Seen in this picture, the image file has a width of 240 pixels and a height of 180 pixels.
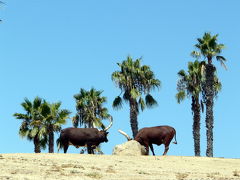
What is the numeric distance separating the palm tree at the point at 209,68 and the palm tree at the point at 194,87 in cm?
69

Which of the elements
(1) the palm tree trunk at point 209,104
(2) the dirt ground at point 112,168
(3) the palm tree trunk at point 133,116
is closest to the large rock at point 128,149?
(2) the dirt ground at point 112,168

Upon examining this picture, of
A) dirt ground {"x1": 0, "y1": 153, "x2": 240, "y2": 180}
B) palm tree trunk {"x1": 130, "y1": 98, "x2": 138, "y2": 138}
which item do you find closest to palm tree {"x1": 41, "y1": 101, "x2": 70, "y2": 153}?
palm tree trunk {"x1": 130, "y1": 98, "x2": 138, "y2": 138}

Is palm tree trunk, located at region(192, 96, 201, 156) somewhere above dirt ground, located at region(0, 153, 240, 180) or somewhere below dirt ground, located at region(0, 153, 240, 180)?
→ above

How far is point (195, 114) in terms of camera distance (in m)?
48.5

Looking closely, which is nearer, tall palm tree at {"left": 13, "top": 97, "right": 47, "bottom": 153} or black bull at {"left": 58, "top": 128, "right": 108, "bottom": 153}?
black bull at {"left": 58, "top": 128, "right": 108, "bottom": 153}

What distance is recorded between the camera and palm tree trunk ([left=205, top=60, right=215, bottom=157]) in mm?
45188

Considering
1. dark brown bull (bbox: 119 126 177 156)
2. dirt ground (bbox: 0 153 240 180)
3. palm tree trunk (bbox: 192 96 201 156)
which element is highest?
palm tree trunk (bbox: 192 96 201 156)

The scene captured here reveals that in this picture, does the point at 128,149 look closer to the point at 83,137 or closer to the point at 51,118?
the point at 83,137

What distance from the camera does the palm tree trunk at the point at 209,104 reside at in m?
45.2

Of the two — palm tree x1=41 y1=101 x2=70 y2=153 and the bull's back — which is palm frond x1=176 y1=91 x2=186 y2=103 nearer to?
palm tree x1=41 y1=101 x2=70 y2=153

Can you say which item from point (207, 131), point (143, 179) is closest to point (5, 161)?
point (143, 179)

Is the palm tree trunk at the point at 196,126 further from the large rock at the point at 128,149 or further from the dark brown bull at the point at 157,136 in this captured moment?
the large rock at the point at 128,149

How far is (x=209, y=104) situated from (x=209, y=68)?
3276 mm

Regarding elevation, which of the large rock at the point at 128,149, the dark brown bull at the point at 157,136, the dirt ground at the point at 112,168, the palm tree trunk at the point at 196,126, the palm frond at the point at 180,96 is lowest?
the dirt ground at the point at 112,168
